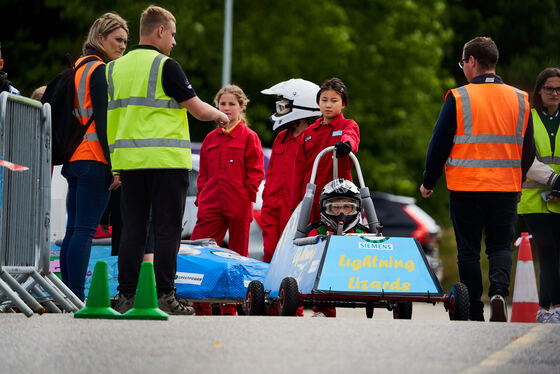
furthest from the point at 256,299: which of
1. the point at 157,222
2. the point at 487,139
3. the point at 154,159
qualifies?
the point at 487,139

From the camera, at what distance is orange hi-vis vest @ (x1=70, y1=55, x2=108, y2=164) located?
10336mm

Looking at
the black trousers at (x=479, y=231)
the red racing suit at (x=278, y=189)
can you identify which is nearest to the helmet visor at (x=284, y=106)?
the red racing suit at (x=278, y=189)

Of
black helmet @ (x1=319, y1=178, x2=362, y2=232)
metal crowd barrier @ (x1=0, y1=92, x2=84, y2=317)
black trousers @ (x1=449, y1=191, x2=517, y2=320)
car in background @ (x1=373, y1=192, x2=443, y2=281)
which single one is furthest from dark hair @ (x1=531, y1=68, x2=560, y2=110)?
car in background @ (x1=373, y1=192, x2=443, y2=281)

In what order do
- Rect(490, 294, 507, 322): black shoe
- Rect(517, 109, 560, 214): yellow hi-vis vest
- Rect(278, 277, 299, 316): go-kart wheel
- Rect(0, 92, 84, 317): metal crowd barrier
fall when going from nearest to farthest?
Rect(0, 92, 84, 317): metal crowd barrier → Rect(278, 277, 299, 316): go-kart wheel → Rect(490, 294, 507, 322): black shoe → Rect(517, 109, 560, 214): yellow hi-vis vest

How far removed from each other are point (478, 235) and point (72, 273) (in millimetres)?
3040

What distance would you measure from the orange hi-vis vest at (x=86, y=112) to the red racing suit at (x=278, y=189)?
7.85ft

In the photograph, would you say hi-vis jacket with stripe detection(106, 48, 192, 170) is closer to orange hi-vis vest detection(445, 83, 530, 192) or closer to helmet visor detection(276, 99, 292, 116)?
orange hi-vis vest detection(445, 83, 530, 192)

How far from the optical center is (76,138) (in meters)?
10.4

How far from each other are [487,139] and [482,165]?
21cm

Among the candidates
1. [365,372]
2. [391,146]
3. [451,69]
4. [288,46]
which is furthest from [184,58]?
[365,372]

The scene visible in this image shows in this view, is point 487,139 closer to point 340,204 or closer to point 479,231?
point 479,231

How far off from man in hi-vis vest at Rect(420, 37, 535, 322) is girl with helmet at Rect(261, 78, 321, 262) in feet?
7.00

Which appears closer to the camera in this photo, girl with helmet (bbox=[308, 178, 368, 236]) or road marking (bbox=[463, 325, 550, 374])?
road marking (bbox=[463, 325, 550, 374])

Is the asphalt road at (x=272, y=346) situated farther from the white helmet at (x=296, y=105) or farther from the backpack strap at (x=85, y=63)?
the white helmet at (x=296, y=105)
